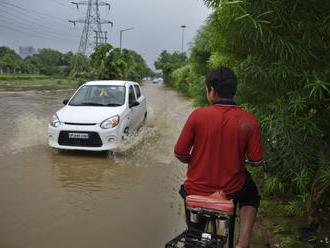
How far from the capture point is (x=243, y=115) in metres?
3.33

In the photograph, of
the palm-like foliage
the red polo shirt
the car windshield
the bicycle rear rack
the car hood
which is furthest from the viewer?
the car windshield

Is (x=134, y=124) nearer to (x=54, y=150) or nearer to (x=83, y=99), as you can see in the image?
(x=83, y=99)

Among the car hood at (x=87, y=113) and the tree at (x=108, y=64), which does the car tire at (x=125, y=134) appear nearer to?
the car hood at (x=87, y=113)

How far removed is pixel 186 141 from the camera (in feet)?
11.1

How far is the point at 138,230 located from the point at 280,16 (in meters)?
3.40

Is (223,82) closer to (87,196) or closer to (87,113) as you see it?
(87,196)

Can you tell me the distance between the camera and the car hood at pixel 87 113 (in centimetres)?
1009

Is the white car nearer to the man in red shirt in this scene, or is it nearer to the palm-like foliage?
the palm-like foliage

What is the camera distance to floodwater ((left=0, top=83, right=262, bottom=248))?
5809mm

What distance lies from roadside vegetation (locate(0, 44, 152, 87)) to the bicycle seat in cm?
3073

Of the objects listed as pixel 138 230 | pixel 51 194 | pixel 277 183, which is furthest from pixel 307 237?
pixel 51 194

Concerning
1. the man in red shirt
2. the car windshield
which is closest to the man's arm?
the man in red shirt

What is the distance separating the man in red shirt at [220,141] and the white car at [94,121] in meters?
6.75

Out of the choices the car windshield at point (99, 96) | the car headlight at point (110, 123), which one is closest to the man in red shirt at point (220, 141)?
the car headlight at point (110, 123)
